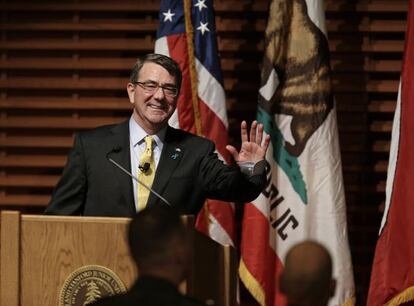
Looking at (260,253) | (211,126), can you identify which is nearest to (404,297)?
(260,253)

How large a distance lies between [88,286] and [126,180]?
0.76 meters

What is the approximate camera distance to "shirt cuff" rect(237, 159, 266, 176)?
3.83 meters

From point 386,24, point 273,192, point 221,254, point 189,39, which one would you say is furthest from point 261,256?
point 221,254

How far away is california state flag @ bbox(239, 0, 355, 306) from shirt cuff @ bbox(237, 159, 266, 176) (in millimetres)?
1633

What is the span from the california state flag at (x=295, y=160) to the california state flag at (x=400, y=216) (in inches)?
9.3

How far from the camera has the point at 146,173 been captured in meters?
3.92

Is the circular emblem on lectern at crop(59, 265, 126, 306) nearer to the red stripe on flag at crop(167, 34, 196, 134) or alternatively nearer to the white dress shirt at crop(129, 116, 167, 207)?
the white dress shirt at crop(129, 116, 167, 207)

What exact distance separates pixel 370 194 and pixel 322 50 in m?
1.08

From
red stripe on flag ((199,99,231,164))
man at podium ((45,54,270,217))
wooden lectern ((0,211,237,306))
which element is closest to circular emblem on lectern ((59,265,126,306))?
wooden lectern ((0,211,237,306))

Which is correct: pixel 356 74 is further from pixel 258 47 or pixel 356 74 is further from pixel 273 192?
pixel 273 192

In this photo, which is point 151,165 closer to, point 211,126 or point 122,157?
point 122,157

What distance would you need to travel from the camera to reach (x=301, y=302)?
2086 mm

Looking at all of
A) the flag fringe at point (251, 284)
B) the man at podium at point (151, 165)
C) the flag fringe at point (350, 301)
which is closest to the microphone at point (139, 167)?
the man at podium at point (151, 165)

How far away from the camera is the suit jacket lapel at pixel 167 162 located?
3.85m
